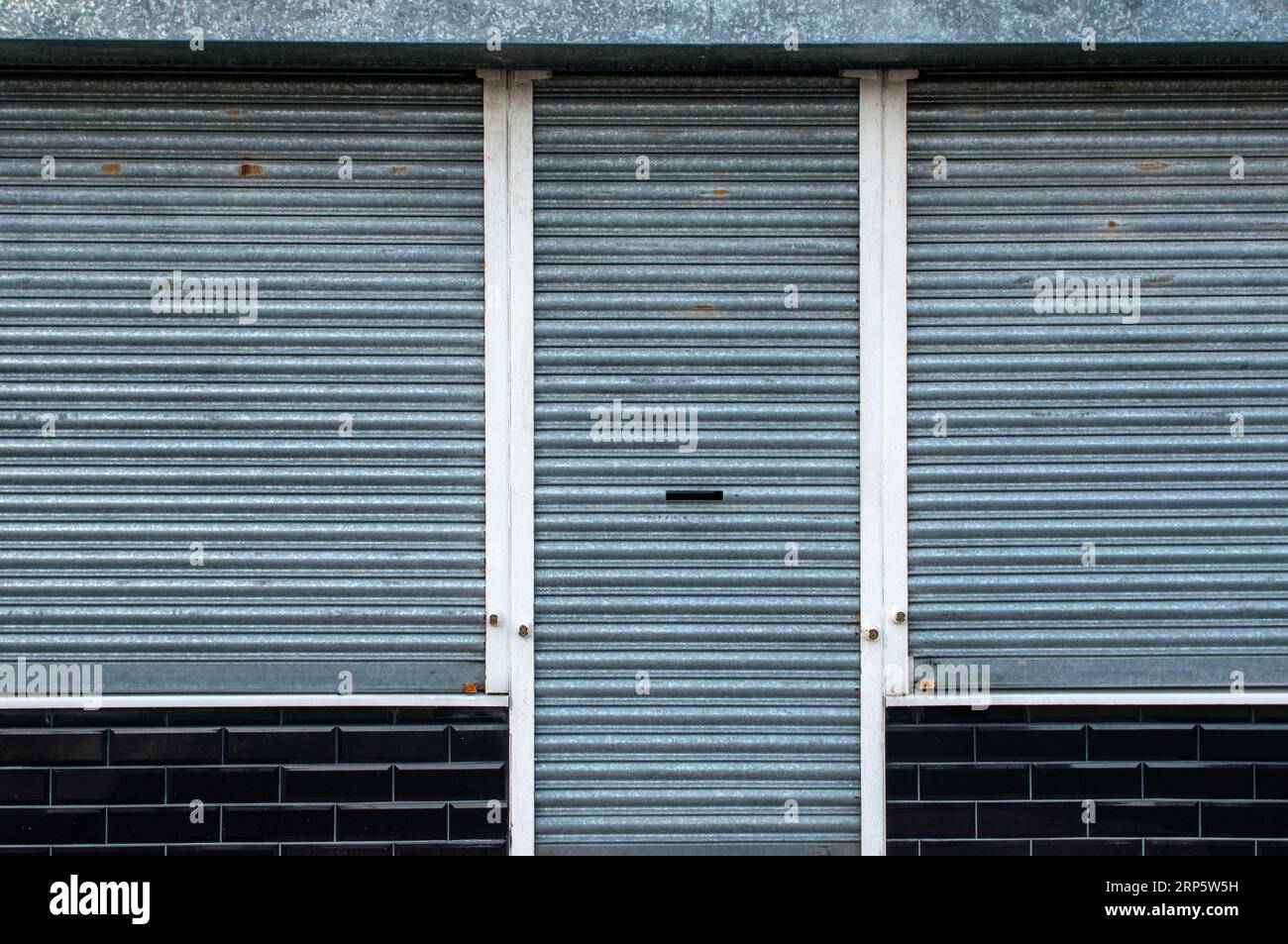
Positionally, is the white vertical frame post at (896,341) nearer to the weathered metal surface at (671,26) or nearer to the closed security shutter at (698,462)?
the closed security shutter at (698,462)

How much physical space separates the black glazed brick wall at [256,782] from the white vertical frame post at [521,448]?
0.30 ft

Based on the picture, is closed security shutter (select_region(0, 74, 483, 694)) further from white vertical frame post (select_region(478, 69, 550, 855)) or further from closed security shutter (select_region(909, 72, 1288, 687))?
closed security shutter (select_region(909, 72, 1288, 687))

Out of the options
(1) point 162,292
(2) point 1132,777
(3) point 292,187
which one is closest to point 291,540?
(1) point 162,292

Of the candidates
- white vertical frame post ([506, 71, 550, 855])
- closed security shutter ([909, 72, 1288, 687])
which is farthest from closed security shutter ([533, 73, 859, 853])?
closed security shutter ([909, 72, 1288, 687])

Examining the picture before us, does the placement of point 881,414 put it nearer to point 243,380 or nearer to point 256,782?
point 243,380

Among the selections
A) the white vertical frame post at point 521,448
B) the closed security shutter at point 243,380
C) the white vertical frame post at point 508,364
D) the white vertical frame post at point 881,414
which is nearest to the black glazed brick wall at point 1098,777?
the white vertical frame post at point 881,414

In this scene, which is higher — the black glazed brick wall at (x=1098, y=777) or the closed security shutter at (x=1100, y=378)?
the closed security shutter at (x=1100, y=378)

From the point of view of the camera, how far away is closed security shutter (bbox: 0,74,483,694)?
5031mm

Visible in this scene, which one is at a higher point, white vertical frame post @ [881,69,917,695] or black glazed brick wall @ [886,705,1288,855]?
white vertical frame post @ [881,69,917,695]

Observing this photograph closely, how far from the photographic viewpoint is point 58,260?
504cm

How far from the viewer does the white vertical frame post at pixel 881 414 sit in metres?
5.04

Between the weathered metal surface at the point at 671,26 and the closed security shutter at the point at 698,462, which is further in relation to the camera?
the closed security shutter at the point at 698,462

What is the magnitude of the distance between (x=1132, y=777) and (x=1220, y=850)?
0.47 metres

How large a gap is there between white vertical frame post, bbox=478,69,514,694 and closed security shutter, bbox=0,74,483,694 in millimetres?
62
